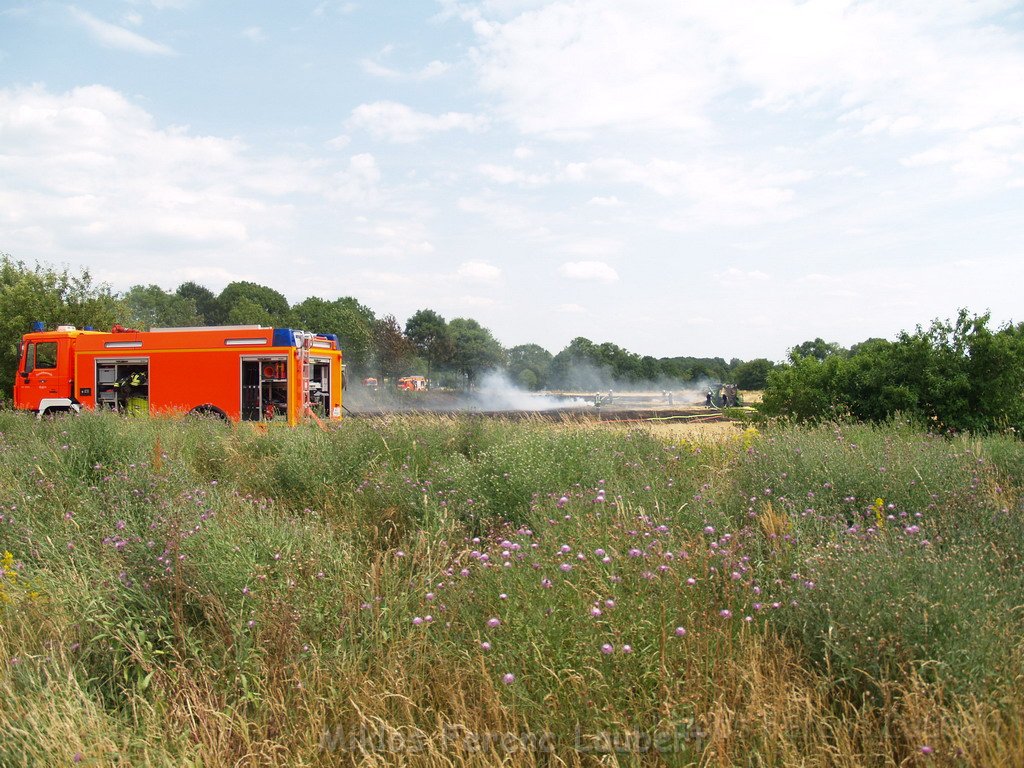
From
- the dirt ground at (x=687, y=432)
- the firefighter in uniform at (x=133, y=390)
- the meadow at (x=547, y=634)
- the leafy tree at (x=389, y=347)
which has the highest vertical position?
the leafy tree at (x=389, y=347)

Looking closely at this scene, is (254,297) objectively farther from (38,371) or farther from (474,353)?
(38,371)

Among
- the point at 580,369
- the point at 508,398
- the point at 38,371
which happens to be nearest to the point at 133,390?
the point at 38,371

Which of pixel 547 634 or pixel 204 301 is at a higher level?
pixel 204 301

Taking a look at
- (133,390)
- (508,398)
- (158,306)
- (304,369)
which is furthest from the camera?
(158,306)

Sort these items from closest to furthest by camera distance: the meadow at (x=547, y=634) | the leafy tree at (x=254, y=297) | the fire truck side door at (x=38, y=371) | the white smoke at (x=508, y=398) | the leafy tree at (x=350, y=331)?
1. the meadow at (x=547, y=634)
2. the fire truck side door at (x=38, y=371)
3. the white smoke at (x=508, y=398)
4. the leafy tree at (x=350, y=331)
5. the leafy tree at (x=254, y=297)

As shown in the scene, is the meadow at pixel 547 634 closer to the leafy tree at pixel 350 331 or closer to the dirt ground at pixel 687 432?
the dirt ground at pixel 687 432

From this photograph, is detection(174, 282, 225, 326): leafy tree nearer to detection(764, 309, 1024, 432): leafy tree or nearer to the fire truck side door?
the fire truck side door

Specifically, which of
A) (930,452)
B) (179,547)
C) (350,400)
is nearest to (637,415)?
(350,400)

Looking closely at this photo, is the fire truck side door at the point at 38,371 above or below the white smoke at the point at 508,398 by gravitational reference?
above

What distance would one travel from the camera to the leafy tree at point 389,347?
4937 cm

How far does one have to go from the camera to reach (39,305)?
2711 centimetres

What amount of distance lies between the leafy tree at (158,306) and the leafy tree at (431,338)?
29.1m

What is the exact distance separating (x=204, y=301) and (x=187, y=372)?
9542 cm

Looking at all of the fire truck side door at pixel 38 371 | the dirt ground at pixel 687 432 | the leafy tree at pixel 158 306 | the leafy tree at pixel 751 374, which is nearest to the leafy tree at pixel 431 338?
the leafy tree at pixel 751 374
